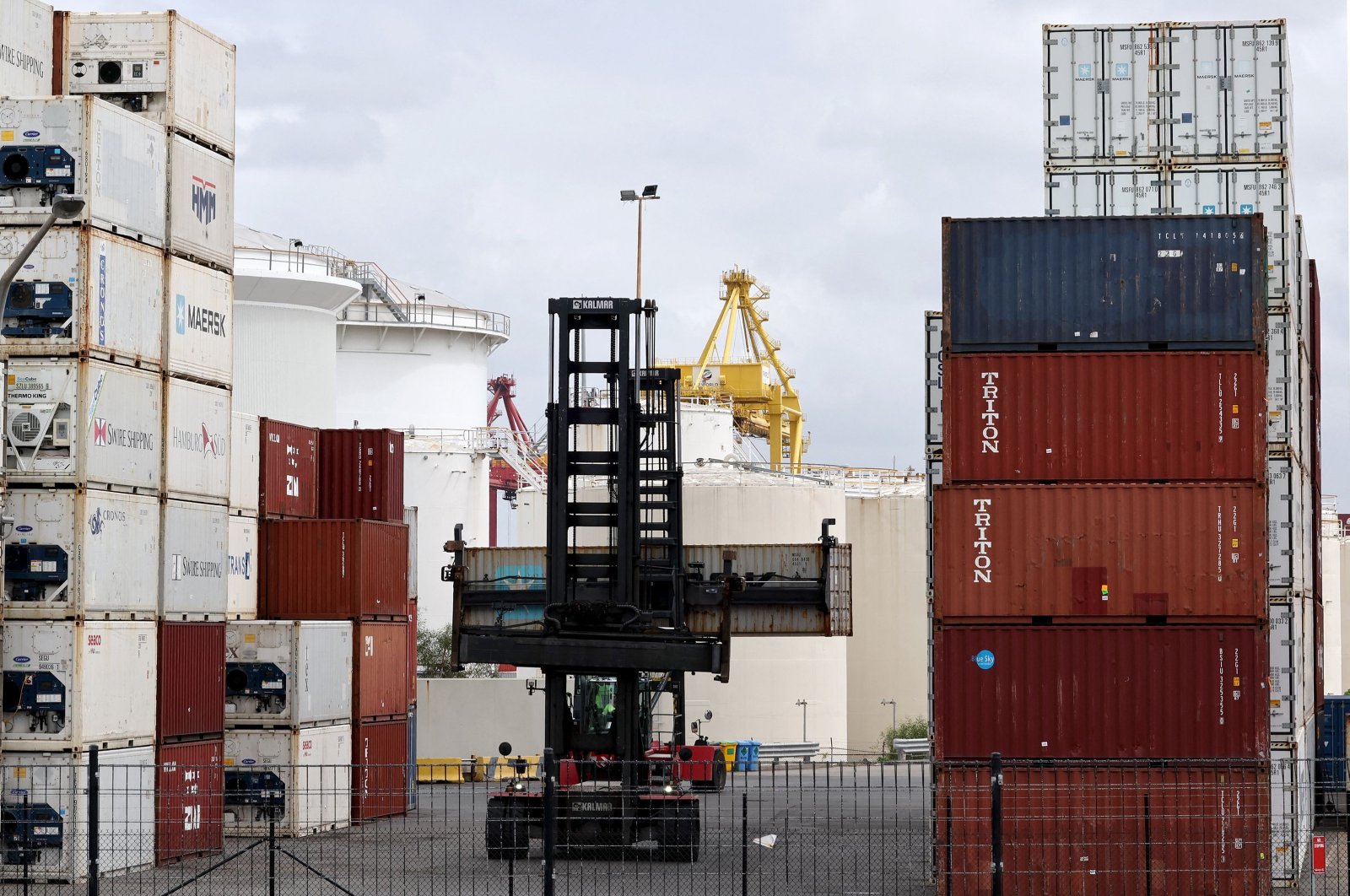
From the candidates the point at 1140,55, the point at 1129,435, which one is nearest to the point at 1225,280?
the point at 1129,435

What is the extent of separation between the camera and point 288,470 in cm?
3747

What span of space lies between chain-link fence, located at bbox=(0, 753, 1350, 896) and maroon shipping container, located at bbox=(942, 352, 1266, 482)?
3676 mm

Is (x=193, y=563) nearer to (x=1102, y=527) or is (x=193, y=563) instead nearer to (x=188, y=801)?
(x=188, y=801)

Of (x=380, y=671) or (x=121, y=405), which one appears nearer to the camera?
(x=121, y=405)

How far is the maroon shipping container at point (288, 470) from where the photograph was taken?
119 feet

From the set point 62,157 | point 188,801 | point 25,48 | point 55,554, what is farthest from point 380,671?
point 25,48

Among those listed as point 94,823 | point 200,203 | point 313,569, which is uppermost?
point 200,203

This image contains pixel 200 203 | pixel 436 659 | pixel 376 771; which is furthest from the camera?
pixel 436 659

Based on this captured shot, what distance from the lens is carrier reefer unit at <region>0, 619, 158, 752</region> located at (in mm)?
26312

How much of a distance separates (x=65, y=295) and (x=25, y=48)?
4.41 meters

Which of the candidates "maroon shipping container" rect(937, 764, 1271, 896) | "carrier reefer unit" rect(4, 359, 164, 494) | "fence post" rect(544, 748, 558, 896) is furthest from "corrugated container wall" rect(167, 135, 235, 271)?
"maroon shipping container" rect(937, 764, 1271, 896)

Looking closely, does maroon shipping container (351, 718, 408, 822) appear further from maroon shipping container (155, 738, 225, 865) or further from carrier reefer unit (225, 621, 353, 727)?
maroon shipping container (155, 738, 225, 865)

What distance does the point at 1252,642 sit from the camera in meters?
23.0

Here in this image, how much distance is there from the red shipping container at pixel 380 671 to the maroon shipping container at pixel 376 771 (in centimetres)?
26
